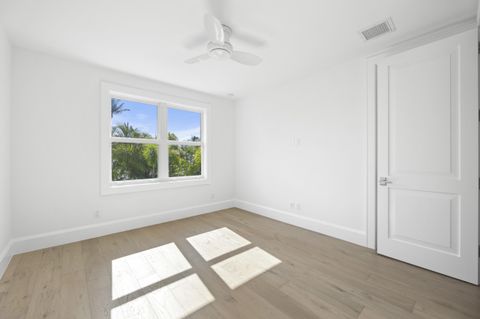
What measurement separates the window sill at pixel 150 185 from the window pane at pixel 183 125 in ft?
2.91

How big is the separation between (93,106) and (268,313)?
11.6 ft

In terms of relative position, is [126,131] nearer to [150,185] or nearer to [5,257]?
[150,185]

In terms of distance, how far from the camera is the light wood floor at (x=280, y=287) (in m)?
1.64

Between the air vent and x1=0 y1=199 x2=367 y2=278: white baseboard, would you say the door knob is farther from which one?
the air vent

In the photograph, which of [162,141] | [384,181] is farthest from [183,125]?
[384,181]

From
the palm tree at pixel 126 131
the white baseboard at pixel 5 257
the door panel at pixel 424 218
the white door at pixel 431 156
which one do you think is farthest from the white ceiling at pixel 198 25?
the white baseboard at pixel 5 257

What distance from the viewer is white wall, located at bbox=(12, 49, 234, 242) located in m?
2.61

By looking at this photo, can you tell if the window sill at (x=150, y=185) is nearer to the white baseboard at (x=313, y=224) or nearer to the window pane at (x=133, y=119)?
the window pane at (x=133, y=119)

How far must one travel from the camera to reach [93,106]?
311cm

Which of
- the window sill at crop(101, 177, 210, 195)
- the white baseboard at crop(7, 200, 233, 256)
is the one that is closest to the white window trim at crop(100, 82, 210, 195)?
the window sill at crop(101, 177, 210, 195)

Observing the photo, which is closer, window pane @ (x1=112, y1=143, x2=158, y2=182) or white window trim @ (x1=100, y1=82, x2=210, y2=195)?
white window trim @ (x1=100, y1=82, x2=210, y2=195)

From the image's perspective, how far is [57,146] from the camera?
2.84 metres

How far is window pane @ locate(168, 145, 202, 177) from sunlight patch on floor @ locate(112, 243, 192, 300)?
1.79 m

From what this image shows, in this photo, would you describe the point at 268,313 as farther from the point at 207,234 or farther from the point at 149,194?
the point at 149,194
